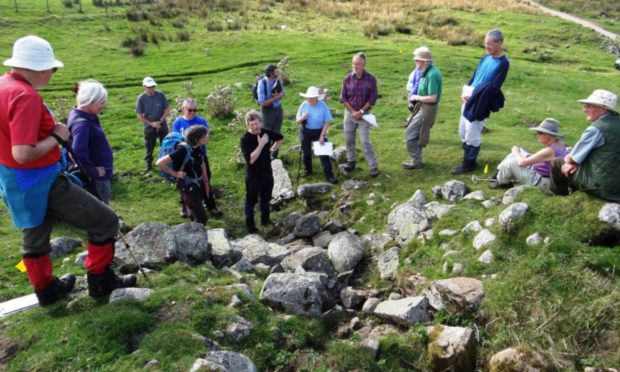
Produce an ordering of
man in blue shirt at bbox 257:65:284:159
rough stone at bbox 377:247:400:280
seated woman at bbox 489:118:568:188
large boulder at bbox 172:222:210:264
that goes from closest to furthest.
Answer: large boulder at bbox 172:222:210:264 < rough stone at bbox 377:247:400:280 < seated woman at bbox 489:118:568:188 < man in blue shirt at bbox 257:65:284:159

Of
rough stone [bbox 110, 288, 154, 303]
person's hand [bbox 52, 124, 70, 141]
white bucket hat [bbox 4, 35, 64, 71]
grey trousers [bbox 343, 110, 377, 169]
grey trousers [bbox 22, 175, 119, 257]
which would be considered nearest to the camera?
white bucket hat [bbox 4, 35, 64, 71]

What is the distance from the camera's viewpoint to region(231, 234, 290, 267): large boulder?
28.1 ft

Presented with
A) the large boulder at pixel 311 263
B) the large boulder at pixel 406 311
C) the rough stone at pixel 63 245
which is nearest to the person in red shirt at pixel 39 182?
the rough stone at pixel 63 245

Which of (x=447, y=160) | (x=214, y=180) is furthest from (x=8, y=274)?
(x=447, y=160)

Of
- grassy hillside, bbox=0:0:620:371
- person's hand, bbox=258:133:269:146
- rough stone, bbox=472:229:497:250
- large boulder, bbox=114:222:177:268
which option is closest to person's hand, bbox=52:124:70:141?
grassy hillside, bbox=0:0:620:371

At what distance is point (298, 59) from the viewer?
27312 millimetres

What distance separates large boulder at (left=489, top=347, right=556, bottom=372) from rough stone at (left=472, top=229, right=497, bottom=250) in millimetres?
2147

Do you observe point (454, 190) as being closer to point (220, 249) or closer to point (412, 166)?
point (412, 166)

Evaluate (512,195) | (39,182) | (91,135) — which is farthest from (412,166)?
(39,182)

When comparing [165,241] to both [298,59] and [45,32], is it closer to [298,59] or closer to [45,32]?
[298,59]

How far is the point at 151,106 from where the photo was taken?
1362 cm

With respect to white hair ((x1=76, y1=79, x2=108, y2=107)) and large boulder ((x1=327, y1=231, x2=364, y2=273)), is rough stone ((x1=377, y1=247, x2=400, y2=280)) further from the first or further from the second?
white hair ((x1=76, y1=79, x2=108, y2=107))

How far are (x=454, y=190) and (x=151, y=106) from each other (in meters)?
8.83

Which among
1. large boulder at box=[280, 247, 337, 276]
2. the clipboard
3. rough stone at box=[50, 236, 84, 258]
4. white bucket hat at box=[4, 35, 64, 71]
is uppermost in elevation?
white bucket hat at box=[4, 35, 64, 71]
